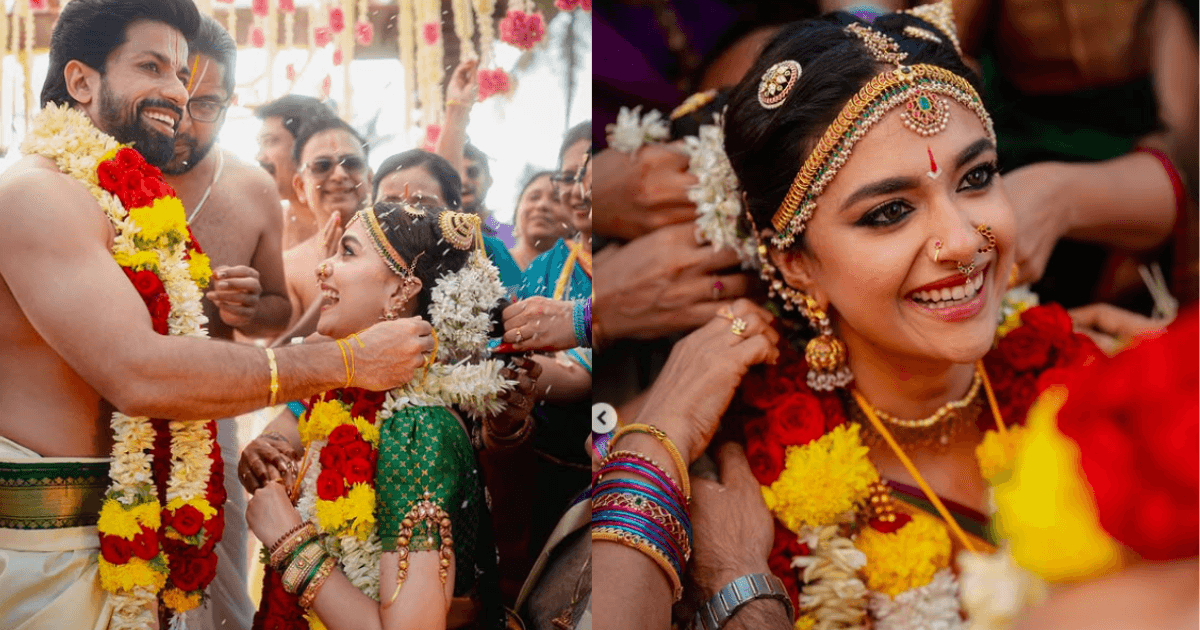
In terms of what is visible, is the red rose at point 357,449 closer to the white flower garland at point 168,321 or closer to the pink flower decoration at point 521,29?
the white flower garland at point 168,321

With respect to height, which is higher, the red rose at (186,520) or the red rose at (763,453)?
the red rose at (186,520)

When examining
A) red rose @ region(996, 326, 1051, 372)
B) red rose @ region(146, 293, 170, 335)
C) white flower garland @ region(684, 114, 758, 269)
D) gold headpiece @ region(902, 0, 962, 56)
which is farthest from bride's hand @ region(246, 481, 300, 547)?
gold headpiece @ region(902, 0, 962, 56)

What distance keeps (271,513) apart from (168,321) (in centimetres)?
43

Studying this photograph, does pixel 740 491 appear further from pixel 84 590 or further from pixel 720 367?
pixel 84 590

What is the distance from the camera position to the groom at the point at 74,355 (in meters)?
1.82

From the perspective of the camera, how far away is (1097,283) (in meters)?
2.52

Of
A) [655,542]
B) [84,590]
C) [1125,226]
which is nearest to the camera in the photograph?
[84,590]

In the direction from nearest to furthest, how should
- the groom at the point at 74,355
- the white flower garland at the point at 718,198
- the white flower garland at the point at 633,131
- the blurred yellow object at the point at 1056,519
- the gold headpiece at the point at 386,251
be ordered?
1. the blurred yellow object at the point at 1056,519
2. the groom at the point at 74,355
3. the gold headpiece at the point at 386,251
4. the white flower garland at the point at 718,198
5. the white flower garland at the point at 633,131

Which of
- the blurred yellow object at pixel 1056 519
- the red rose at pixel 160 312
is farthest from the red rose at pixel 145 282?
the blurred yellow object at pixel 1056 519

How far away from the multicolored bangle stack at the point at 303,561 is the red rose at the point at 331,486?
Result: 0.07 meters

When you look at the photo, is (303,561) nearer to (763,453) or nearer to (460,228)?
(460,228)

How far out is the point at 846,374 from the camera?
2.34 metres

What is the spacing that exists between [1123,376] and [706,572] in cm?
125

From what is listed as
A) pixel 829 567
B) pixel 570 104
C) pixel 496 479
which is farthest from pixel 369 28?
pixel 829 567
